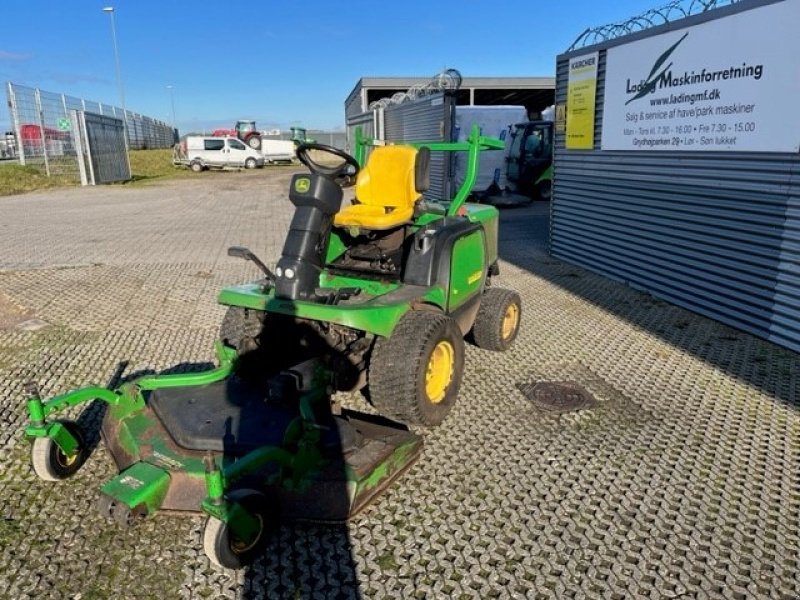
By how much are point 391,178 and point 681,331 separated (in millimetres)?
3080

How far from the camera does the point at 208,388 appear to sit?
11.3 ft

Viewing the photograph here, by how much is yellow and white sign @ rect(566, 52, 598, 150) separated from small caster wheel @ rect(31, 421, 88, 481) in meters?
6.59

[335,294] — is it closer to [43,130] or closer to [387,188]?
[387,188]

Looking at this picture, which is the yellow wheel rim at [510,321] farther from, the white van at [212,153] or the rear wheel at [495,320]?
the white van at [212,153]

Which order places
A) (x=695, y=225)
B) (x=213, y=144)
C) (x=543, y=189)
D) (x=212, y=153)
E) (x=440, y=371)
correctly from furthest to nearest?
1. (x=213, y=144)
2. (x=212, y=153)
3. (x=543, y=189)
4. (x=695, y=225)
5. (x=440, y=371)

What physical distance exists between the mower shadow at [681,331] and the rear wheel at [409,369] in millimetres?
2014

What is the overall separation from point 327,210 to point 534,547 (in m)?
2.17

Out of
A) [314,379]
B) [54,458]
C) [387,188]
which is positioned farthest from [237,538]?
[387,188]

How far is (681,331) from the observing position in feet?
18.3

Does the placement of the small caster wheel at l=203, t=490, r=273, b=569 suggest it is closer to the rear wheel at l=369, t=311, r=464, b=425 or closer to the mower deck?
the mower deck

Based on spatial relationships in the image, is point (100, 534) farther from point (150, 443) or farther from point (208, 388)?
point (208, 388)

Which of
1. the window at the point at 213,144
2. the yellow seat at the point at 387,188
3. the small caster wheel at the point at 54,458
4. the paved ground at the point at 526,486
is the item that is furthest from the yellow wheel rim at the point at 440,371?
the window at the point at 213,144

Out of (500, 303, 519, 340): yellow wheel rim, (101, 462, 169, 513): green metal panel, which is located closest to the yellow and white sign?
(500, 303, 519, 340): yellow wheel rim

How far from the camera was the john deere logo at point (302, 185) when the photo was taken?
361 cm
